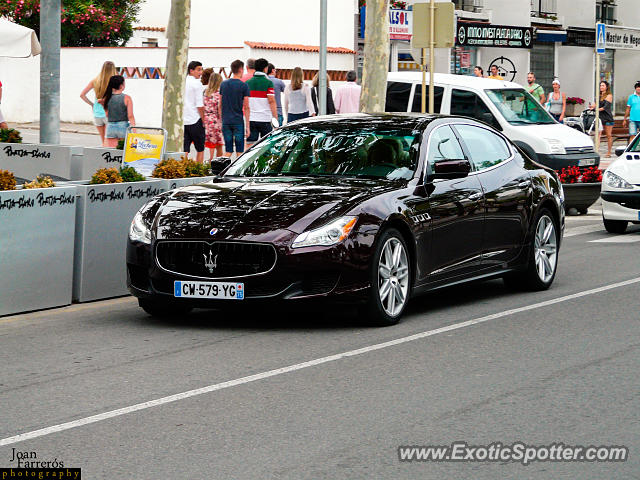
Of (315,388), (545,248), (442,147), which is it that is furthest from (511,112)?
(315,388)

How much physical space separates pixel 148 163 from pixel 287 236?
15.9 ft

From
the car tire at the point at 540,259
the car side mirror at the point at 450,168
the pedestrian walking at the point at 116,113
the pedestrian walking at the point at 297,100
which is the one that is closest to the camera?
the car side mirror at the point at 450,168

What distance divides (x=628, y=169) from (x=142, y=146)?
23.2 ft

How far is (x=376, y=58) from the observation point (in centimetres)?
2358

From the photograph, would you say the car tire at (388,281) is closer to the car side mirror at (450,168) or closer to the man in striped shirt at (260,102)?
the car side mirror at (450,168)

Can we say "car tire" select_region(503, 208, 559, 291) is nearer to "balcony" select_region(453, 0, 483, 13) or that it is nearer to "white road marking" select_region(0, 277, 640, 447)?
"white road marking" select_region(0, 277, 640, 447)

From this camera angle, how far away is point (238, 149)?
22703 millimetres

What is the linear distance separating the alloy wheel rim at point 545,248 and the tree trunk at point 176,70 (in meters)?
8.08

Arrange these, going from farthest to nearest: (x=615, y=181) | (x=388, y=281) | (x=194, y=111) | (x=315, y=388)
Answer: (x=194, y=111)
(x=615, y=181)
(x=388, y=281)
(x=315, y=388)

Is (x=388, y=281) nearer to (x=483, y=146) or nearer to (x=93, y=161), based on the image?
(x=483, y=146)

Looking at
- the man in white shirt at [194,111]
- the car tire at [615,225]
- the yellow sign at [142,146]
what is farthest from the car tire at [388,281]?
the man in white shirt at [194,111]

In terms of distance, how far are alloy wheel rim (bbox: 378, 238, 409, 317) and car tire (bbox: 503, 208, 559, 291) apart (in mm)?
1967

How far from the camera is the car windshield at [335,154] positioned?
1027 cm

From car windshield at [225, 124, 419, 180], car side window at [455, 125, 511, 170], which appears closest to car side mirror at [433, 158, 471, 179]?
car windshield at [225, 124, 419, 180]
